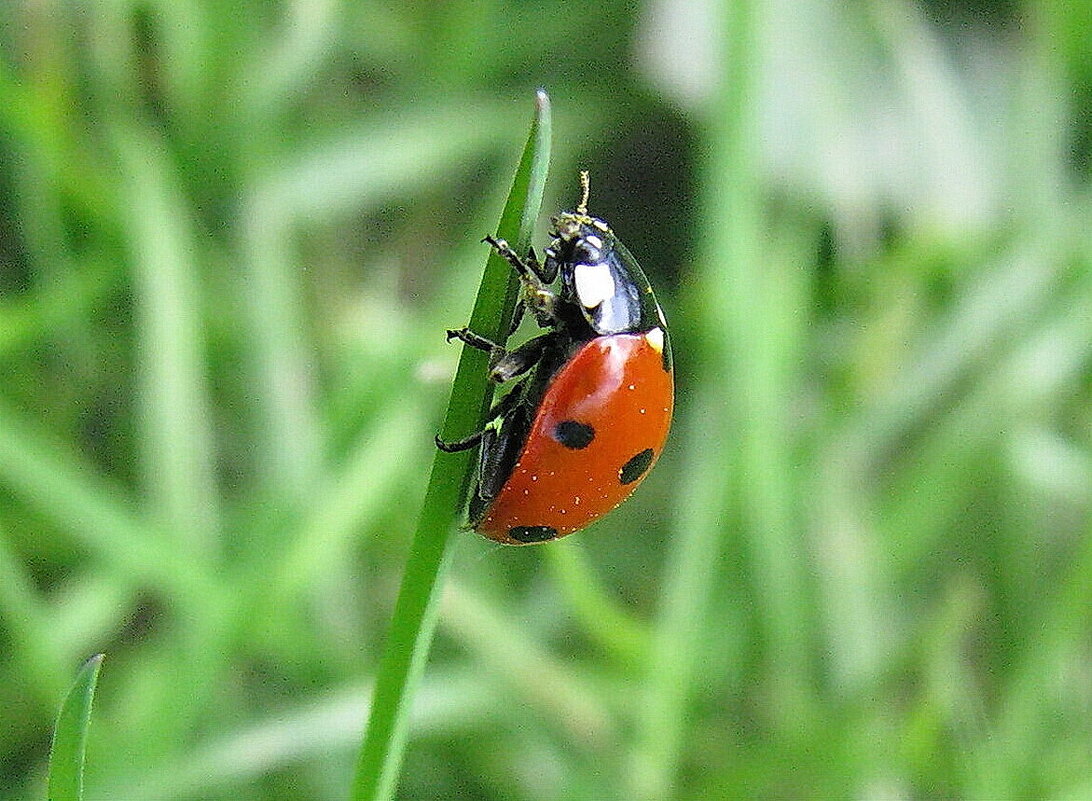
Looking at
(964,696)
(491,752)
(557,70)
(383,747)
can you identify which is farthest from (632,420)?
(557,70)

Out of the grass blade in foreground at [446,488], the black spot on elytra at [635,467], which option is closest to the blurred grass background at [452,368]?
the black spot on elytra at [635,467]

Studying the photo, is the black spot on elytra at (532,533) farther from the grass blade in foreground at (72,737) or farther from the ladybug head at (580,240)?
the grass blade in foreground at (72,737)

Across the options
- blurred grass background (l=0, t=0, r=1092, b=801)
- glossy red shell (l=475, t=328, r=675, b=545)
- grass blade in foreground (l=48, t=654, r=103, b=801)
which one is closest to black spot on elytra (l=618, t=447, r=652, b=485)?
glossy red shell (l=475, t=328, r=675, b=545)

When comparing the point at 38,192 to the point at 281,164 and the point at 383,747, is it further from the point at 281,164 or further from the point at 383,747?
the point at 383,747

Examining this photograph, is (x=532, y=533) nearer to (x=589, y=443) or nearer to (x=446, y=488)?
(x=589, y=443)

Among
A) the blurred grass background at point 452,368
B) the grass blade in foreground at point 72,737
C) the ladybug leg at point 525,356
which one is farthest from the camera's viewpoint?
the blurred grass background at point 452,368

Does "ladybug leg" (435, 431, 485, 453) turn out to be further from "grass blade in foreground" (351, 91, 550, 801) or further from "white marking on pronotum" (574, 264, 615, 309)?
"white marking on pronotum" (574, 264, 615, 309)
